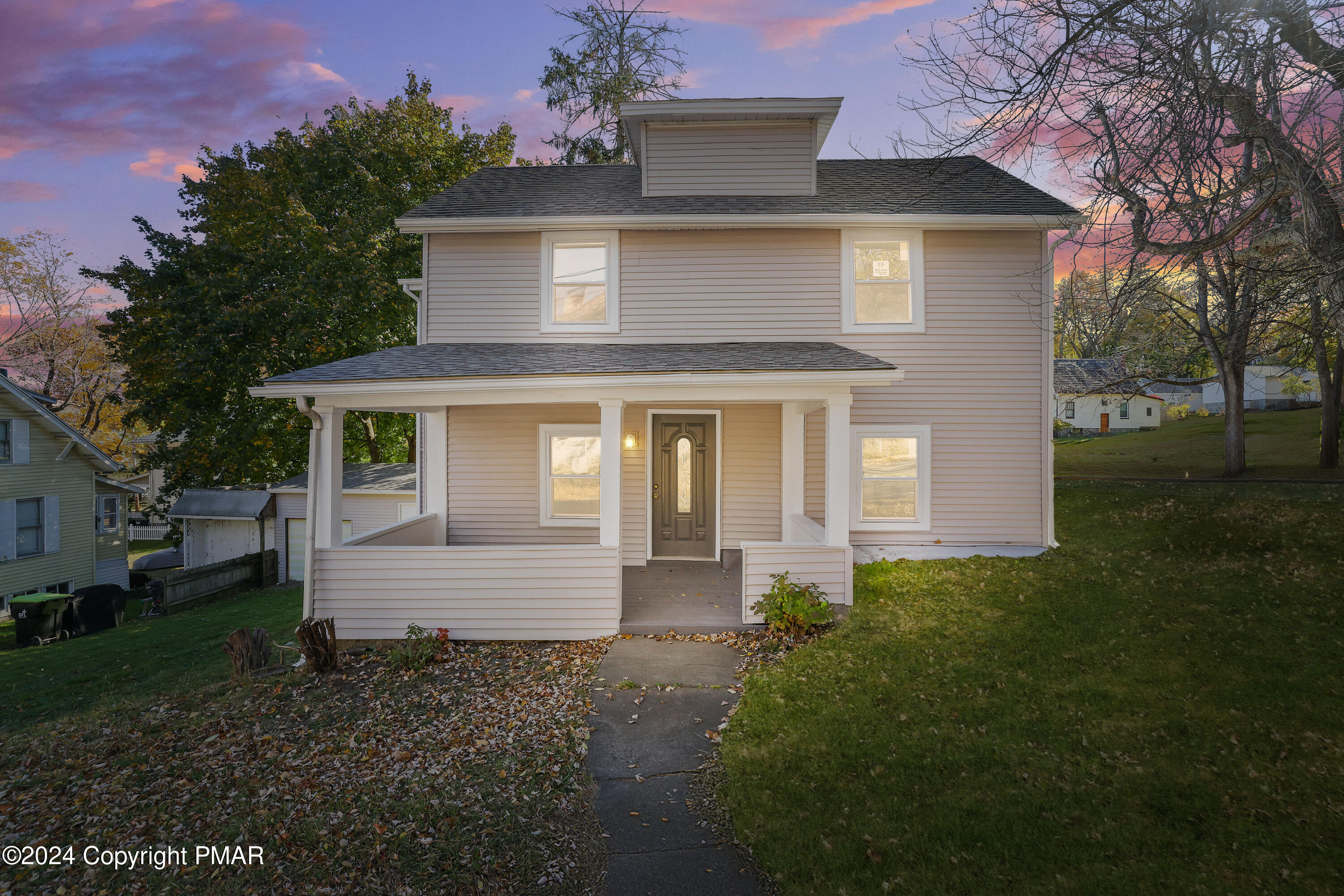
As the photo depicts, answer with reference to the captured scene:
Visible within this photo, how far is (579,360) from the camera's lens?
7.78 meters

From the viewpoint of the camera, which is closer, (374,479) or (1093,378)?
(374,479)

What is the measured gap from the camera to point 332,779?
13.9ft

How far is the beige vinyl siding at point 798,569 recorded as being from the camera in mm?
6910

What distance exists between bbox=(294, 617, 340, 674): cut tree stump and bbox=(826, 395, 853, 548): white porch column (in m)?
5.62

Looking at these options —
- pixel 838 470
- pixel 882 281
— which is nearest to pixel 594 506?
pixel 838 470

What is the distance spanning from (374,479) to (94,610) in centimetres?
632

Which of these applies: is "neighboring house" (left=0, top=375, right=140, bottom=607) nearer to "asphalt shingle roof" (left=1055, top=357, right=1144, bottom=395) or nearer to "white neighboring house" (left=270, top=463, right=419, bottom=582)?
"white neighboring house" (left=270, top=463, right=419, bottom=582)

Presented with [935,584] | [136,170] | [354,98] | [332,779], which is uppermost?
[354,98]

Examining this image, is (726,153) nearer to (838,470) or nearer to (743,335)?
(743,335)

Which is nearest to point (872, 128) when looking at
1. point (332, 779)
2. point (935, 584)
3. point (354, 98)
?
point (935, 584)

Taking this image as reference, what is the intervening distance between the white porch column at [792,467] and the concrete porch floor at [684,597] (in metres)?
0.97

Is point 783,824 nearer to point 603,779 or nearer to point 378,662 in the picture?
point 603,779

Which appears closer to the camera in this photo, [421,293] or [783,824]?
[783,824]

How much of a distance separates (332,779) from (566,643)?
293 centimetres
